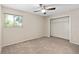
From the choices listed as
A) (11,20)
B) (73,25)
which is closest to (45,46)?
(73,25)

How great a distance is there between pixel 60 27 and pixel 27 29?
0.77 metres

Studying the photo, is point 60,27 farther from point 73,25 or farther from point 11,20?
point 11,20

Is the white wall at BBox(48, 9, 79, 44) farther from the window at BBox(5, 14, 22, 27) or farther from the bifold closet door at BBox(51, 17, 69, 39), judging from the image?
the window at BBox(5, 14, 22, 27)

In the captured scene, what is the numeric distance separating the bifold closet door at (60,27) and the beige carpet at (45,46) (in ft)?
0.43

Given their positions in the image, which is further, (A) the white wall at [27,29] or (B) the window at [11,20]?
(A) the white wall at [27,29]

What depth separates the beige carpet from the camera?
5.14 feet

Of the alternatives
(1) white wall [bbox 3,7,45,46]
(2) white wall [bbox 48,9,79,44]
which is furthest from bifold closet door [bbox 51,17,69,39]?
(1) white wall [bbox 3,7,45,46]

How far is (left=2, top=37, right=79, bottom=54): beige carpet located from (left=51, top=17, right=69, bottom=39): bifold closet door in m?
0.13

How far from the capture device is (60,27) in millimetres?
1590

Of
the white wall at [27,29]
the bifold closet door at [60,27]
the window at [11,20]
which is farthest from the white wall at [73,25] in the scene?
the window at [11,20]

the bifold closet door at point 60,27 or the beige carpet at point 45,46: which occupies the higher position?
the bifold closet door at point 60,27

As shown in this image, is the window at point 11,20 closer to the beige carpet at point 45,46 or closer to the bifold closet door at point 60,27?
the beige carpet at point 45,46

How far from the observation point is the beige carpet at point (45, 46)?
5.14ft
